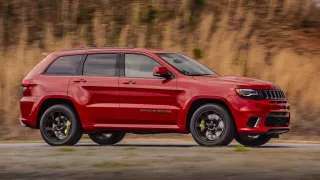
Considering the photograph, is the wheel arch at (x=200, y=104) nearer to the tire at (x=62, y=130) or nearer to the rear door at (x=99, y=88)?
the rear door at (x=99, y=88)

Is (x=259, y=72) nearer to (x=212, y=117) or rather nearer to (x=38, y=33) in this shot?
(x=38, y=33)

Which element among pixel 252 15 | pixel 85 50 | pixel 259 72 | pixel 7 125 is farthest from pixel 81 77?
pixel 252 15

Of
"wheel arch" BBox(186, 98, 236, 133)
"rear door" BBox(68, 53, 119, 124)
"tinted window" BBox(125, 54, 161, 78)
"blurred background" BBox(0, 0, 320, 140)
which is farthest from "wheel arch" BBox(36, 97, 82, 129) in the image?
"blurred background" BBox(0, 0, 320, 140)

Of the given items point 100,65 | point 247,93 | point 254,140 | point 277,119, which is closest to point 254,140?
point 254,140

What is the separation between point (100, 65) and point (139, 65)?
2.39 ft

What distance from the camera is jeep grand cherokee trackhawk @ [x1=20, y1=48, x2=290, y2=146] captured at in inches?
585

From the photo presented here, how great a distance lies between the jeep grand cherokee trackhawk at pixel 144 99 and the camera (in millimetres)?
14859

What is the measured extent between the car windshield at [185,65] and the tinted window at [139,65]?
0.25 m

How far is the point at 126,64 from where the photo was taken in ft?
51.8

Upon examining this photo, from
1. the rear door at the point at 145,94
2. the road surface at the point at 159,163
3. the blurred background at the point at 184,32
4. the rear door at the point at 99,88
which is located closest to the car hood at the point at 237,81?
the rear door at the point at 145,94

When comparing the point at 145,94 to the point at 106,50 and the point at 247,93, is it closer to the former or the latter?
the point at 106,50

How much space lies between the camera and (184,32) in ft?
93.4

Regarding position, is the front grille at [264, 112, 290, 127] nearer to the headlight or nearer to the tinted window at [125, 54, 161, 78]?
the headlight

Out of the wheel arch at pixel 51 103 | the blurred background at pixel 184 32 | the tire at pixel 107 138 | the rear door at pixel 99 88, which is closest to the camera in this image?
the rear door at pixel 99 88
